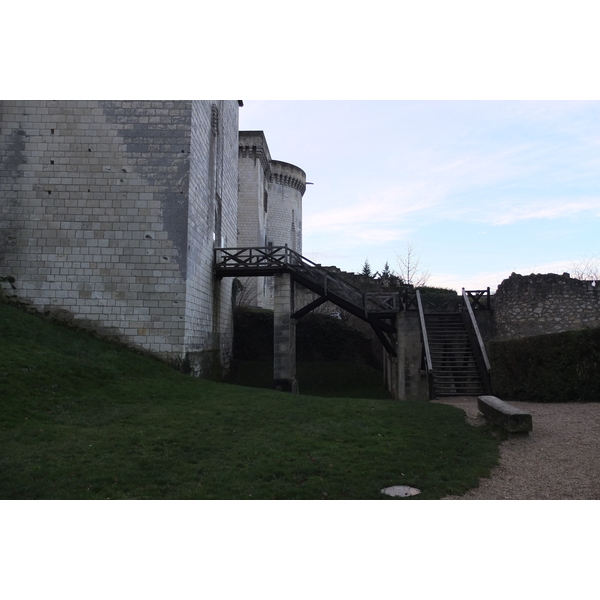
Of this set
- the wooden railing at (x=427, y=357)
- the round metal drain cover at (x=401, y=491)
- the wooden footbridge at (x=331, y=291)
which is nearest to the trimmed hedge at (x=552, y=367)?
the wooden railing at (x=427, y=357)

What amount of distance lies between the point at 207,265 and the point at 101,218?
13.1 ft

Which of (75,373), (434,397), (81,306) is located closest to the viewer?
(75,373)

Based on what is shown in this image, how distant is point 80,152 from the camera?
1459cm

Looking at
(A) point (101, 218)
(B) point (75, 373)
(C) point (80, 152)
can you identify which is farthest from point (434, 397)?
(C) point (80, 152)

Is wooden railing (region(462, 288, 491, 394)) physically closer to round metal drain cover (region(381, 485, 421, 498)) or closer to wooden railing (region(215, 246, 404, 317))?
wooden railing (region(215, 246, 404, 317))

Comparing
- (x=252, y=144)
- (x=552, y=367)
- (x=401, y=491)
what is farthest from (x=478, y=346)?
(x=252, y=144)

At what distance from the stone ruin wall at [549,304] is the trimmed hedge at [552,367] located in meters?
3.86

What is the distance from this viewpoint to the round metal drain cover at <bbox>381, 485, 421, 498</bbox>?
17.9 feet

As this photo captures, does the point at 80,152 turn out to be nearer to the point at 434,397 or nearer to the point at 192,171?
the point at 192,171

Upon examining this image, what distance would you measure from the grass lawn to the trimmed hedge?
2.46 m

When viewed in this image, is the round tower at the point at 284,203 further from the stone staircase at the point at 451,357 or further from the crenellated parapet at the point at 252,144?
the stone staircase at the point at 451,357

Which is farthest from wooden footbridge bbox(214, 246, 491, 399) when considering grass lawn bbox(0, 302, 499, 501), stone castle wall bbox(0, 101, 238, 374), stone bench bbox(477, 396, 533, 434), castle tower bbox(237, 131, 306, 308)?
castle tower bbox(237, 131, 306, 308)

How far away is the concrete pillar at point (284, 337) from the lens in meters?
16.8

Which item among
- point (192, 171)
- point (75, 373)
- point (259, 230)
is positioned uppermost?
point (259, 230)
